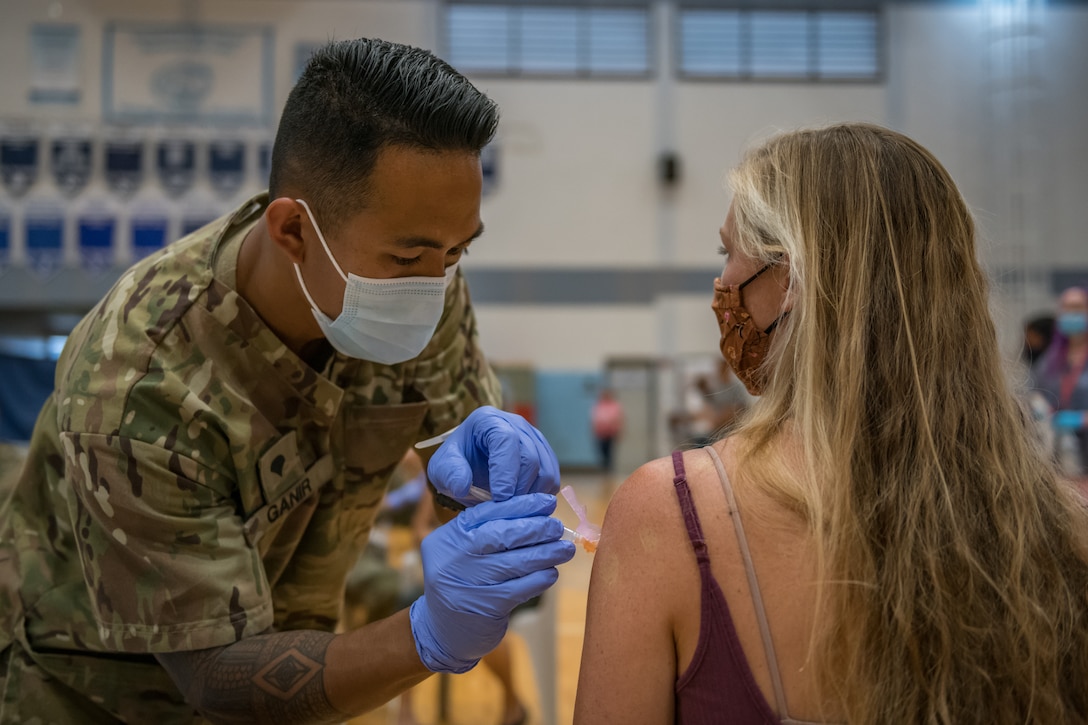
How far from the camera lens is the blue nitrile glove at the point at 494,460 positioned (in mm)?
1167

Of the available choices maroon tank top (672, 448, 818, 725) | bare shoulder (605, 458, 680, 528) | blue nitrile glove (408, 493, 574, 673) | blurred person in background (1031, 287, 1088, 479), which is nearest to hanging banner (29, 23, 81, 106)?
blurred person in background (1031, 287, 1088, 479)

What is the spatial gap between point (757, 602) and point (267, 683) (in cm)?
68

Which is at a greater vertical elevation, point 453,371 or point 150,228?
point 150,228

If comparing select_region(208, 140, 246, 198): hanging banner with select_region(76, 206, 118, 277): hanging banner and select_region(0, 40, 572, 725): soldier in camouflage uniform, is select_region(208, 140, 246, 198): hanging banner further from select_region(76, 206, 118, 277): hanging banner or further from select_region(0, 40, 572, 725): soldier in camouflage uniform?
select_region(0, 40, 572, 725): soldier in camouflage uniform

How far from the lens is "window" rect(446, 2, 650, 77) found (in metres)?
9.71

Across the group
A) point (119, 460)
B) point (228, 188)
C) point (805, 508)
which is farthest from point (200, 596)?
point (228, 188)

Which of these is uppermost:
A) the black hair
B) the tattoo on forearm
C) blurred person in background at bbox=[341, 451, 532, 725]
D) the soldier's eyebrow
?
the black hair

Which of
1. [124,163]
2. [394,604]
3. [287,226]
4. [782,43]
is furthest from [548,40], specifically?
[287,226]

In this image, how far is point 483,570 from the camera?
1124 millimetres

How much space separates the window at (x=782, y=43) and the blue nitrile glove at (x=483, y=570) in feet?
31.9

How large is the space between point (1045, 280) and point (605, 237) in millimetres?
4537

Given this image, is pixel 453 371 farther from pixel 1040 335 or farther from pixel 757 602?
pixel 1040 335

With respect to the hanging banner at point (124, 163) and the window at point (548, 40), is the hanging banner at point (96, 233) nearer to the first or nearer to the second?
the hanging banner at point (124, 163)

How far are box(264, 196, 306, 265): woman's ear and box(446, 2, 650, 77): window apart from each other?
869 centimetres
